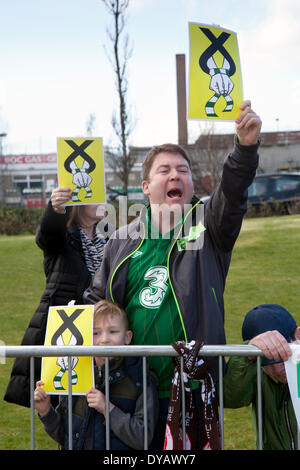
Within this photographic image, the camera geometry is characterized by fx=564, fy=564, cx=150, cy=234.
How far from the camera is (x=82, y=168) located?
3.50 m

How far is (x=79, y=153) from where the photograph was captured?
11.5 feet

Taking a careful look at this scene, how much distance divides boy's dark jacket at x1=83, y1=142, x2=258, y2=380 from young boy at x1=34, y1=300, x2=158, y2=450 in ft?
0.43

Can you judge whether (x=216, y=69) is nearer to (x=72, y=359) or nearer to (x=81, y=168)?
(x=81, y=168)

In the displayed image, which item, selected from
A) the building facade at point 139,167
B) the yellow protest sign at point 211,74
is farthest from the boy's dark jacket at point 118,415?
the building facade at point 139,167

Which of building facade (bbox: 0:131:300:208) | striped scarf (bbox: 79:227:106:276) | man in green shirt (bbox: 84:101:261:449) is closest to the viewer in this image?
man in green shirt (bbox: 84:101:261:449)

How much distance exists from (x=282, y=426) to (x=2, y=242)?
41.3 ft

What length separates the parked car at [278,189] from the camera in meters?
18.0

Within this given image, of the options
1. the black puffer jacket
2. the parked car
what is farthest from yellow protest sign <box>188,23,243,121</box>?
the parked car

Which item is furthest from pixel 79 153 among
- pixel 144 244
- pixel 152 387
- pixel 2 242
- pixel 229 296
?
pixel 2 242

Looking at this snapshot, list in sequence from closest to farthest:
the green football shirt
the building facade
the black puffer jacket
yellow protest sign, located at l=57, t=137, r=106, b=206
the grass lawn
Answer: the green football shirt → yellow protest sign, located at l=57, t=137, r=106, b=206 → the black puffer jacket → the grass lawn → the building facade

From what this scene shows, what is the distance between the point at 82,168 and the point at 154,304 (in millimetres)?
1178

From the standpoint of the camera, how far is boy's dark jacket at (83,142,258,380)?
8.38 ft

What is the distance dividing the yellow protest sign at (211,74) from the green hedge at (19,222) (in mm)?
16151

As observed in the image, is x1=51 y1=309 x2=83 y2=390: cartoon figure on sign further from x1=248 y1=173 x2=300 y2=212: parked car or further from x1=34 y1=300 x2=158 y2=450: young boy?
x1=248 y1=173 x2=300 y2=212: parked car
